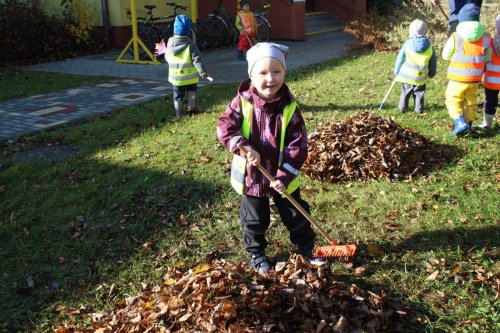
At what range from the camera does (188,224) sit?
4582 millimetres

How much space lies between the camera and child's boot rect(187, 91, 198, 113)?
307 inches

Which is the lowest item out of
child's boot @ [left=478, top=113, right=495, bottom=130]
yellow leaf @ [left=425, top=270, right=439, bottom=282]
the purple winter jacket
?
yellow leaf @ [left=425, top=270, right=439, bottom=282]

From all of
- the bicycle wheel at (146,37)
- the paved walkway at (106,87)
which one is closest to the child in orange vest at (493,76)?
the paved walkway at (106,87)

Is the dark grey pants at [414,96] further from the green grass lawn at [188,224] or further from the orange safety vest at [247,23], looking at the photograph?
the orange safety vest at [247,23]

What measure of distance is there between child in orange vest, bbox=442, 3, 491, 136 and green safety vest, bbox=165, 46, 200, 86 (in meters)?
3.55

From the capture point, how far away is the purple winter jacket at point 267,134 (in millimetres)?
3385

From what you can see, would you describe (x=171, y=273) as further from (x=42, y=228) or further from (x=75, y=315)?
(x=42, y=228)

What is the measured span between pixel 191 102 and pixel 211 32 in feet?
25.9

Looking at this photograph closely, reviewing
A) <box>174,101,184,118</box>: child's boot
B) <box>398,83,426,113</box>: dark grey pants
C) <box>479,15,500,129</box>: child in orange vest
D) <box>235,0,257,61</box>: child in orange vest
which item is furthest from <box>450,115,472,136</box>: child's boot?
<box>235,0,257,61</box>: child in orange vest

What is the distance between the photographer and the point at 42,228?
4.60 m

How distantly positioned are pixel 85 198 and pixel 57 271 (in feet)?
4.25

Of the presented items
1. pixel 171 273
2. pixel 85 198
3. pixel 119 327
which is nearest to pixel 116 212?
pixel 85 198

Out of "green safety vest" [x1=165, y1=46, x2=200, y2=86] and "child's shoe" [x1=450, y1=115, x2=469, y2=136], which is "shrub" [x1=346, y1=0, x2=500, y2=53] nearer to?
"child's shoe" [x1=450, y1=115, x2=469, y2=136]

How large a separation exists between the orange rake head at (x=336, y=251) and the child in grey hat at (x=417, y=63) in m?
3.96
